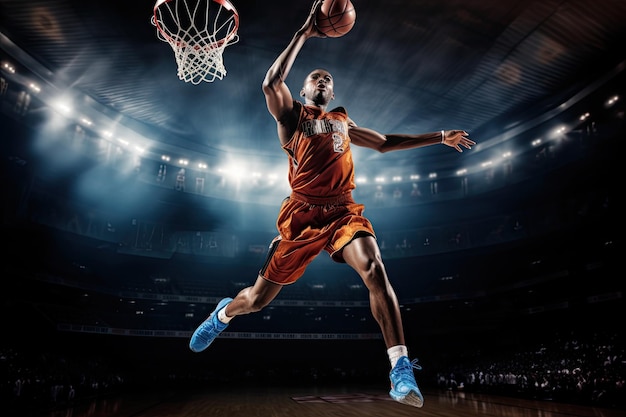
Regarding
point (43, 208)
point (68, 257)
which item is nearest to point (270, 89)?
point (43, 208)

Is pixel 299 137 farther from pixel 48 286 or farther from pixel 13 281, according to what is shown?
pixel 48 286

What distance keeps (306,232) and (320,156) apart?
0.57m

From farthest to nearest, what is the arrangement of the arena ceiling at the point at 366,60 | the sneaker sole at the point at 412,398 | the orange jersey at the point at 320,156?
the arena ceiling at the point at 366,60 → the orange jersey at the point at 320,156 → the sneaker sole at the point at 412,398

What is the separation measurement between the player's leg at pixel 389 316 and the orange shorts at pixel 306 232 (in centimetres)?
26

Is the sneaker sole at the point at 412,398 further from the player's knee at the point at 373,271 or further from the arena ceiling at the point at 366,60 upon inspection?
the arena ceiling at the point at 366,60

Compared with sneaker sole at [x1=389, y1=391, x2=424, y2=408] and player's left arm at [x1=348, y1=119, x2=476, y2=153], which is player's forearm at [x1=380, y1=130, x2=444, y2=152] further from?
sneaker sole at [x1=389, y1=391, x2=424, y2=408]

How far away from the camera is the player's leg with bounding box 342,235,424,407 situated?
2.41m

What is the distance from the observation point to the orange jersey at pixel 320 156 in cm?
320

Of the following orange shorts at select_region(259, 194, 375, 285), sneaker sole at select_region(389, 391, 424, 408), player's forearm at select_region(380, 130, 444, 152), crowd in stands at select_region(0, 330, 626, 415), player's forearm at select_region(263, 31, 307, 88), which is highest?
player's forearm at select_region(263, 31, 307, 88)

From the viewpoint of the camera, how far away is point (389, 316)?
8.52 feet

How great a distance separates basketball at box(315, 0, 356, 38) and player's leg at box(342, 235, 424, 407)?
1.56m

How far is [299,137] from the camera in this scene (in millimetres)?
3242

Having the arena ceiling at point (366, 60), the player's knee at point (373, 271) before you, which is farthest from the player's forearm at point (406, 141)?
the arena ceiling at point (366, 60)

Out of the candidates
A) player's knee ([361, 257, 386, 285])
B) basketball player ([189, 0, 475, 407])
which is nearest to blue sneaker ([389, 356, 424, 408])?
player's knee ([361, 257, 386, 285])
